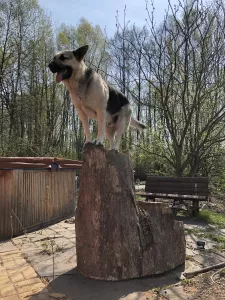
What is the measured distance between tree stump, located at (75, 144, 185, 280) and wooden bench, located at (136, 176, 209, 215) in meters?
4.20

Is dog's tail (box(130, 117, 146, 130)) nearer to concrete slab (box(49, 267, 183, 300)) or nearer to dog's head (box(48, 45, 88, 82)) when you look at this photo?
dog's head (box(48, 45, 88, 82))

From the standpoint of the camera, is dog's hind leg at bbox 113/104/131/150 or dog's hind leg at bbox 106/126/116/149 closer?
dog's hind leg at bbox 113/104/131/150

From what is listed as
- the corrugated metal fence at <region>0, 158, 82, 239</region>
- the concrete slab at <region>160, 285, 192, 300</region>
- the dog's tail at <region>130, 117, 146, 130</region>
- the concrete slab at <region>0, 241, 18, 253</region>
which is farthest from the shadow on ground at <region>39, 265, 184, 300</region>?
the corrugated metal fence at <region>0, 158, 82, 239</region>

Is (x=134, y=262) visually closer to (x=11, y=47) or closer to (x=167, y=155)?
(x=167, y=155)

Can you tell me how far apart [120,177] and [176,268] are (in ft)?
5.27

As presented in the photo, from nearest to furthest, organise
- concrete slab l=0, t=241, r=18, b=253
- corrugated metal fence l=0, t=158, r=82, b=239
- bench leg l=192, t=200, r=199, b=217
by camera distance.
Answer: concrete slab l=0, t=241, r=18, b=253 < corrugated metal fence l=0, t=158, r=82, b=239 < bench leg l=192, t=200, r=199, b=217

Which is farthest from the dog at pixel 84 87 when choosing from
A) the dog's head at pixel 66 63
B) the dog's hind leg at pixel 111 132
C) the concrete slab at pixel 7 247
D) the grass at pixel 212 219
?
the grass at pixel 212 219

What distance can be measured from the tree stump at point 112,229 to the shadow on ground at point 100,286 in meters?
0.09

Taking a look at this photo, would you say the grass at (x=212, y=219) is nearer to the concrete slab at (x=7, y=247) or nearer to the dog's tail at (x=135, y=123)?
the dog's tail at (x=135, y=123)

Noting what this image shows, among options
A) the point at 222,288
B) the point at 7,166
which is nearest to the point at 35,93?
the point at 7,166

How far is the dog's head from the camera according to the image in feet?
11.8

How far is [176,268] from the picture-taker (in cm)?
432

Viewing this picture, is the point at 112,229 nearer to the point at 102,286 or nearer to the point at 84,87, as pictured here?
the point at 102,286

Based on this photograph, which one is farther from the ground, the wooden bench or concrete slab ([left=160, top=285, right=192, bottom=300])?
the wooden bench
